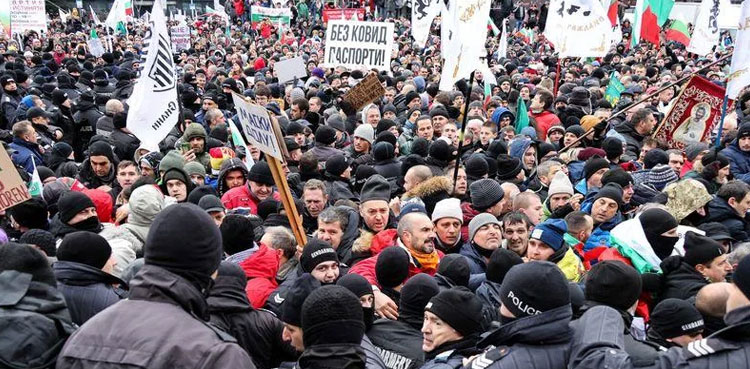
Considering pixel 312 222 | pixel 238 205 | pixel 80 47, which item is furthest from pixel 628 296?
pixel 80 47

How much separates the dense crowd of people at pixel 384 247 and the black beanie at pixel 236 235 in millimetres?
14

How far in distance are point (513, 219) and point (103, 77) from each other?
1133cm

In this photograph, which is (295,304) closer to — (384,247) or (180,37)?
(384,247)

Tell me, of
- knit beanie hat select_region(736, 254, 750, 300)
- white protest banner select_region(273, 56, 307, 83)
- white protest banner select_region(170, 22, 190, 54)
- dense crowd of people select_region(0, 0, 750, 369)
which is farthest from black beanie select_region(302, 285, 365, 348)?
white protest banner select_region(170, 22, 190, 54)

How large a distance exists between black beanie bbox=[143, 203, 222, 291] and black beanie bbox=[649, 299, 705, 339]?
230cm

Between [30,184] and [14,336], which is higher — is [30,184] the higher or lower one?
the lower one

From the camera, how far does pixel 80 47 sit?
21.9m

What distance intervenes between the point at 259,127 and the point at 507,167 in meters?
3.05

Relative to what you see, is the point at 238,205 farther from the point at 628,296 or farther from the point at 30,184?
the point at 628,296

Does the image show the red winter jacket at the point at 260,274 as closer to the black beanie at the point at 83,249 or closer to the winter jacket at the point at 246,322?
the winter jacket at the point at 246,322

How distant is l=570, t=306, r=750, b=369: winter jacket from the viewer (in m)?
2.75

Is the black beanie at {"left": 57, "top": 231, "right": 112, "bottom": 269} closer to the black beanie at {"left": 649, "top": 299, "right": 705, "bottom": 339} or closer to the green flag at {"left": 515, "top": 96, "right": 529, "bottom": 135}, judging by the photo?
the black beanie at {"left": 649, "top": 299, "right": 705, "bottom": 339}

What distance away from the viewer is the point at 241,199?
22.5 ft

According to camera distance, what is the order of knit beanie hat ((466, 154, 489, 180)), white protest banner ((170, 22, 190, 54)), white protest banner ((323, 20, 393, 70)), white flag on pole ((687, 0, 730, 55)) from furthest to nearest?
white protest banner ((170, 22, 190, 54)), white flag on pole ((687, 0, 730, 55)), white protest banner ((323, 20, 393, 70)), knit beanie hat ((466, 154, 489, 180))
